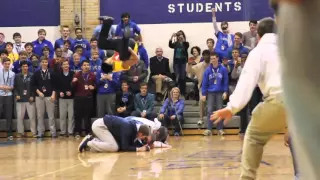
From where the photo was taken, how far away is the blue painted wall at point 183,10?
1923 cm

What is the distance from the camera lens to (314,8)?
5.36 ft

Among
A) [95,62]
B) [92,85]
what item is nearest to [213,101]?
[92,85]

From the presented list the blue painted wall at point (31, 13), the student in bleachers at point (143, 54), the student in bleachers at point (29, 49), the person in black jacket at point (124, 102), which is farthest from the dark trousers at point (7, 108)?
the blue painted wall at point (31, 13)

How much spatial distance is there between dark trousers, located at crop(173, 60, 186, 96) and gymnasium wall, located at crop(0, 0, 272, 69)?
4.45ft

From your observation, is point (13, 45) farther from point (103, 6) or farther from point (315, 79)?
point (315, 79)

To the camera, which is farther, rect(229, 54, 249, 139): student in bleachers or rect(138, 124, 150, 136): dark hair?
rect(229, 54, 249, 139): student in bleachers

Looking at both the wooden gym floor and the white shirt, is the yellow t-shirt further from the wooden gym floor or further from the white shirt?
the white shirt

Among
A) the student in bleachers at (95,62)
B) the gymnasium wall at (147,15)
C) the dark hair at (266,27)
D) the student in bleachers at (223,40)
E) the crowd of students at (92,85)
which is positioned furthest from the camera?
the gymnasium wall at (147,15)

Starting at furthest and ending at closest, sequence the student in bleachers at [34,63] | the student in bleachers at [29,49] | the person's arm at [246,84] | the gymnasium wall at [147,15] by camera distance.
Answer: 1. the gymnasium wall at [147,15]
2. the student in bleachers at [29,49]
3. the student in bleachers at [34,63]
4. the person's arm at [246,84]

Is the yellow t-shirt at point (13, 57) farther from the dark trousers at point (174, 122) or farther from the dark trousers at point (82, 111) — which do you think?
the dark trousers at point (174, 122)

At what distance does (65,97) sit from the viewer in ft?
54.0

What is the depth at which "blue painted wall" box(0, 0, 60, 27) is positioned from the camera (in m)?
20.2

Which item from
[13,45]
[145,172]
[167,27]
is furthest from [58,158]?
[167,27]

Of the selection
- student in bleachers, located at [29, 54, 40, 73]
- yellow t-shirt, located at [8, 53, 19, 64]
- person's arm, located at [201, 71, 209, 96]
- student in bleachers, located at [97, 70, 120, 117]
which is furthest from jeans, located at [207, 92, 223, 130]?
yellow t-shirt, located at [8, 53, 19, 64]
